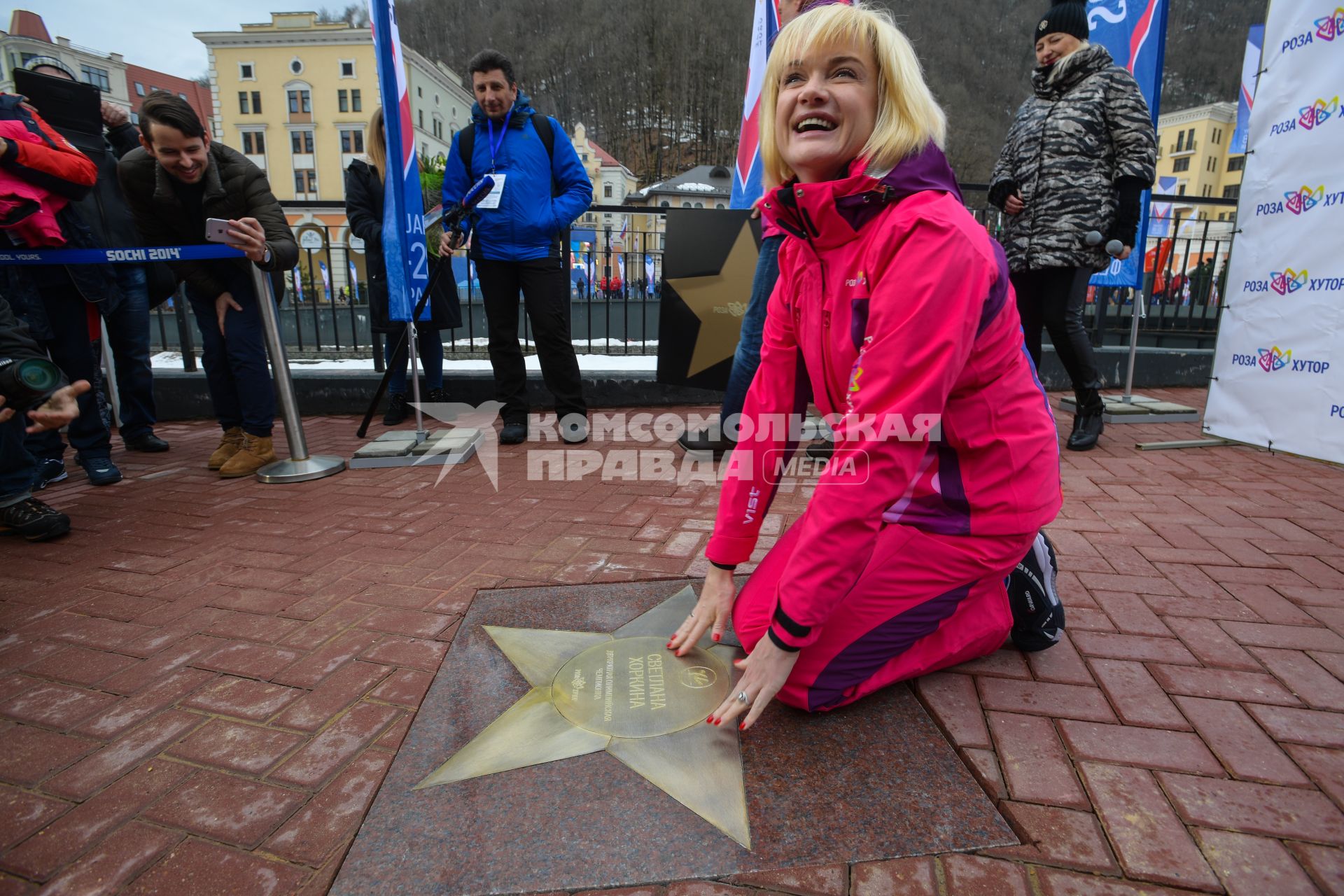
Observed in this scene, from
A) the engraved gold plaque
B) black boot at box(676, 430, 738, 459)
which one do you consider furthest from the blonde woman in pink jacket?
black boot at box(676, 430, 738, 459)

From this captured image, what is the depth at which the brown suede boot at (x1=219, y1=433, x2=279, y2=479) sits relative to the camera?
3.87 meters

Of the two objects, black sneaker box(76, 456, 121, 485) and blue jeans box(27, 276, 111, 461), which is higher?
blue jeans box(27, 276, 111, 461)

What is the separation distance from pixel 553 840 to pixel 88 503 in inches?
135

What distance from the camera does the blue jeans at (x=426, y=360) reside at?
17.3 ft

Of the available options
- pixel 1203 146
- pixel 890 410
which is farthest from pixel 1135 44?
pixel 1203 146

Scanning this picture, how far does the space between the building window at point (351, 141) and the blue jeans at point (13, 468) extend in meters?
57.3

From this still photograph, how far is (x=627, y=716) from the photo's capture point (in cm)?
168

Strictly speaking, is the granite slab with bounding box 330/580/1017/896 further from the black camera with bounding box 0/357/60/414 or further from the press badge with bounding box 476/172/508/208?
the press badge with bounding box 476/172/508/208

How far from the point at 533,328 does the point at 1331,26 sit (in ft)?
15.0

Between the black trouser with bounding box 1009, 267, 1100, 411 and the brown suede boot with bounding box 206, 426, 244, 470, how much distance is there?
4764 millimetres

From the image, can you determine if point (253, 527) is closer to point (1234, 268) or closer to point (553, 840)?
point (553, 840)

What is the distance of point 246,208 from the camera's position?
12.4ft

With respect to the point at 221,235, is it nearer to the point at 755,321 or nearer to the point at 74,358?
the point at 74,358

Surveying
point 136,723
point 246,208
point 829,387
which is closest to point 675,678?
point 829,387
